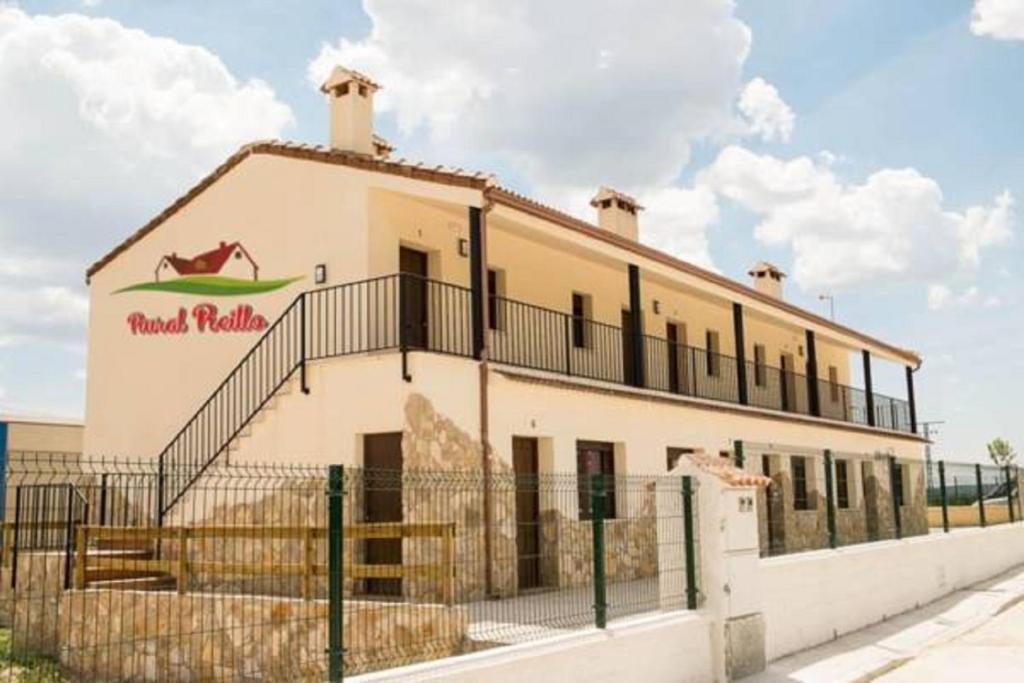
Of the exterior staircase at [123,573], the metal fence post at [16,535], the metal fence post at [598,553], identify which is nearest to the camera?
the metal fence post at [598,553]

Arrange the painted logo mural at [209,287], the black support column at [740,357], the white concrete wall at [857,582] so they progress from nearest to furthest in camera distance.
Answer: the white concrete wall at [857,582] < the painted logo mural at [209,287] < the black support column at [740,357]

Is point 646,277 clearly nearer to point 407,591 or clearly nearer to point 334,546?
point 407,591

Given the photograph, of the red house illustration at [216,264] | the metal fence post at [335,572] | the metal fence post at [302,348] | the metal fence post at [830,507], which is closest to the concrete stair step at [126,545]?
the metal fence post at [302,348]

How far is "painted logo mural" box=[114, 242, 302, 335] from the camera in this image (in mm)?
15409

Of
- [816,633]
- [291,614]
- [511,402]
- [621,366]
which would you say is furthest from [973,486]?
[291,614]

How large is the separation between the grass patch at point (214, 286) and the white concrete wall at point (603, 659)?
8.47m

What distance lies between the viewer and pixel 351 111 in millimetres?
15461

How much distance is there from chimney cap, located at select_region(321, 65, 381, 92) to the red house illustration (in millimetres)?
2845

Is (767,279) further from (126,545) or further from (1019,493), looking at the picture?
(126,545)

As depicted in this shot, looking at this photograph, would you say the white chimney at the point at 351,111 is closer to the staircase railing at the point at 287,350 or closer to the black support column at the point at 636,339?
the staircase railing at the point at 287,350

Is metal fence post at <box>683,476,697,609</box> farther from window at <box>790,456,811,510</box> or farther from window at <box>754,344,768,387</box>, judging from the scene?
window at <box>754,344,768,387</box>

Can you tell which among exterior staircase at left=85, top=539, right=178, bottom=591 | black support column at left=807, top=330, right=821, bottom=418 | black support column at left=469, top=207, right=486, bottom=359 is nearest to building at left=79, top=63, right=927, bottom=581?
black support column at left=469, top=207, right=486, bottom=359

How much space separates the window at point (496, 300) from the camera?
1591cm

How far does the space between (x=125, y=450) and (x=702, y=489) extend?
11105 mm
